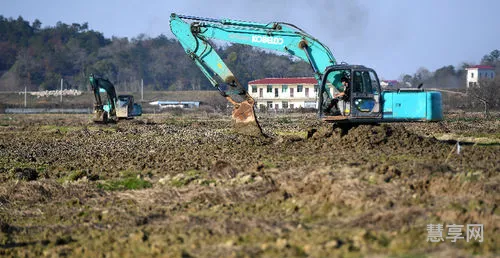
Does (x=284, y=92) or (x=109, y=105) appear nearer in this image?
(x=109, y=105)

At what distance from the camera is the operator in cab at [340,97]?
76.7 feet

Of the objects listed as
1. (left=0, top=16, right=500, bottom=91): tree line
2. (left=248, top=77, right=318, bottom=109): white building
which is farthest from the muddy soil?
(left=0, top=16, right=500, bottom=91): tree line

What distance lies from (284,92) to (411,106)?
248 feet

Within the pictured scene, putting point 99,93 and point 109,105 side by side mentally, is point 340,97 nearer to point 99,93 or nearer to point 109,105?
point 99,93

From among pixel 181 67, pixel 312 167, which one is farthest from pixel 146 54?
pixel 312 167

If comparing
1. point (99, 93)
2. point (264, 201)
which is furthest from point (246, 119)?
point (99, 93)

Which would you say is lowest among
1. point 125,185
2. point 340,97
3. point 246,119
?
point 125,185

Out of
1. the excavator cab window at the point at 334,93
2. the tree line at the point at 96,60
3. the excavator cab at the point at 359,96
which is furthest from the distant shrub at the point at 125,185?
the tree line at the point at 96,60

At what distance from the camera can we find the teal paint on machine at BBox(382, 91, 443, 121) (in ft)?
75.7

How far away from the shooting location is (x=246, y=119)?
27.7 meters

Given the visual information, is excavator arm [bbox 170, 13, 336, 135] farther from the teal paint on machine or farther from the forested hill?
the forested hill

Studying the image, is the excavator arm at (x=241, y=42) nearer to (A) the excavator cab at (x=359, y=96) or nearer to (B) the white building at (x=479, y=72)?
(A) the excavator cab at (x=359, y=96)

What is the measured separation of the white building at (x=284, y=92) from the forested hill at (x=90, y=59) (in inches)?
1383

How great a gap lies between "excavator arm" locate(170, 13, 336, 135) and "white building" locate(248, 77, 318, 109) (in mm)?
66767
